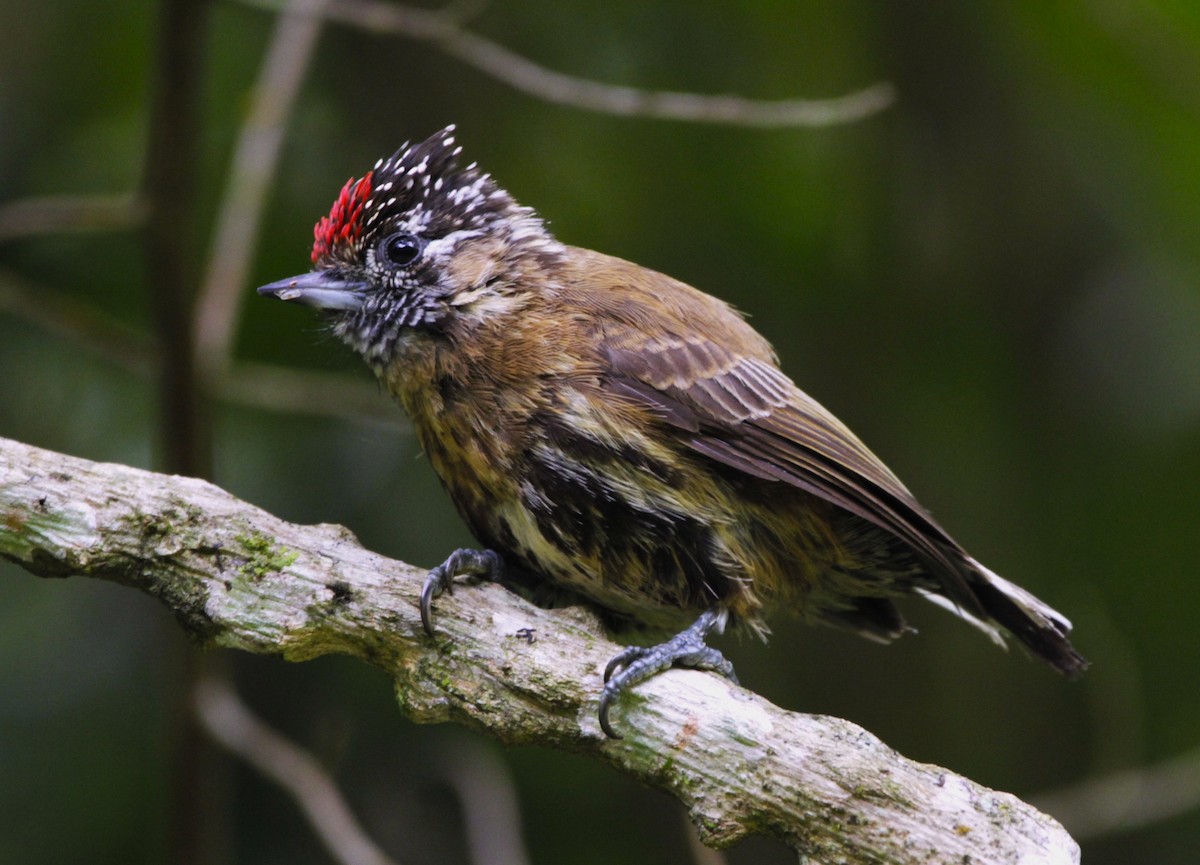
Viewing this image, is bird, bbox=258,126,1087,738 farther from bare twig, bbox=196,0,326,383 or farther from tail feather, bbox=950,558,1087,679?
bare twig, bbox=196,0,326,383

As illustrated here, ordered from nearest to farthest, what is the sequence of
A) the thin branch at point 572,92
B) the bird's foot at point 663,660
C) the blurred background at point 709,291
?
1. the bird's foot at point 663,660
2. the thin branch at point 572,92
3. the blurred background at point 709,291

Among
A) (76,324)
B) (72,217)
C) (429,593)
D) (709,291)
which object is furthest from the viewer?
(709,291)

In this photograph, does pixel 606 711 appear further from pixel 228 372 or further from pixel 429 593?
pixel 228 372

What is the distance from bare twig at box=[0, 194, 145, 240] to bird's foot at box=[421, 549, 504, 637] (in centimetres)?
151

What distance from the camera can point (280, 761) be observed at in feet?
13.9

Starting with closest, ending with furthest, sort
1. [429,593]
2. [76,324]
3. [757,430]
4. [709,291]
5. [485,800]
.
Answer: [429,593] < [757,430] < [76,324] < [485,800] < [709,291]

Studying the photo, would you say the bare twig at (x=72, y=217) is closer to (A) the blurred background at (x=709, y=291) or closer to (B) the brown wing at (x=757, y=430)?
(A) the blurred background at (x=709, y=291)

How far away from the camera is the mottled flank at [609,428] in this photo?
122 inches

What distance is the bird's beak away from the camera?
3.36 m

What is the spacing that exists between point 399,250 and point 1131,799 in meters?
3.20

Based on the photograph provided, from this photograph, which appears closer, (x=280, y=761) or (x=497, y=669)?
(x=497, y=669)

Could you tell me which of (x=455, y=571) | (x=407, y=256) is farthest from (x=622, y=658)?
(x=407, y=256)

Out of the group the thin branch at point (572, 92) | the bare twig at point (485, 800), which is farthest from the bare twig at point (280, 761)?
the thin branch at point (572, 92)

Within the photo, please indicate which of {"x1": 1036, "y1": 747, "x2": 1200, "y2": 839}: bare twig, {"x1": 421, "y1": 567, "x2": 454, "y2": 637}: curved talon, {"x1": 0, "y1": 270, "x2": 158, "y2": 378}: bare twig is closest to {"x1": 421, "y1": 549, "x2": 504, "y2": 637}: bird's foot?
{"x1": 421, "y1": 567, "x2": 454, "y2": 637}: curved talon
